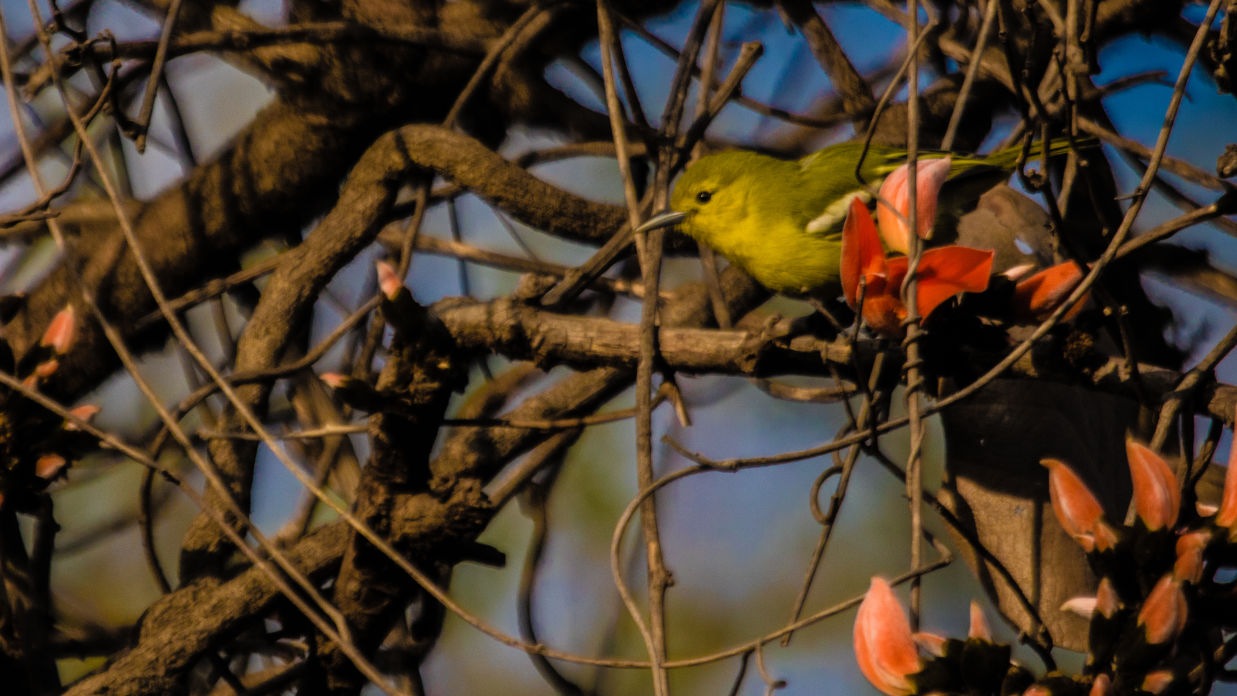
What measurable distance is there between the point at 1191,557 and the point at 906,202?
59 centimetres

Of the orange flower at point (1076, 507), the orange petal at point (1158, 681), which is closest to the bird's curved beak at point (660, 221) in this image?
the orange flower at point (1076, 507)

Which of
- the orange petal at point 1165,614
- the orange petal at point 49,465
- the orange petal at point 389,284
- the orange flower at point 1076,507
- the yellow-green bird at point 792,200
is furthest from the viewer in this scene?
the yellow-green bird at point 792,200

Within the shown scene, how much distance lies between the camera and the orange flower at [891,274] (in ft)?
4.65

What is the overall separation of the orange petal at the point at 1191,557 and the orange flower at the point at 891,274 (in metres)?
0.41

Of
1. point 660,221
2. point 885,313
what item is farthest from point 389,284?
point 885,313

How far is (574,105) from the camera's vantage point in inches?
124

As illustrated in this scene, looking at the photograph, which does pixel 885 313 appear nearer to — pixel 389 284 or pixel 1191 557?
pixel 1191 557

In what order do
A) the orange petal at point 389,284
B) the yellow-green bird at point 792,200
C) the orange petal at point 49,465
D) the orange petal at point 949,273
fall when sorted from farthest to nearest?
the yellow-green bird at point 792,200
the orange petal at point 49,465
the orange petal at point 389,284
the orange petal at point 949,273

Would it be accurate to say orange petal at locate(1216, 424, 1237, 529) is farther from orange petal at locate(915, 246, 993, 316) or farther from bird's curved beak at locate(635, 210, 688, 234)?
bird's curved beak at locate(635, 210, 688, 234)

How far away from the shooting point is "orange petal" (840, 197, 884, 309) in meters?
1.45

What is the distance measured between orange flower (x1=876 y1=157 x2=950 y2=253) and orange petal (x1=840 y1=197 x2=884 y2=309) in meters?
0.04

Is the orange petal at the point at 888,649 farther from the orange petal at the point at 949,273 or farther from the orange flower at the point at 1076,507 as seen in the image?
the orange petal at the point at 949,273

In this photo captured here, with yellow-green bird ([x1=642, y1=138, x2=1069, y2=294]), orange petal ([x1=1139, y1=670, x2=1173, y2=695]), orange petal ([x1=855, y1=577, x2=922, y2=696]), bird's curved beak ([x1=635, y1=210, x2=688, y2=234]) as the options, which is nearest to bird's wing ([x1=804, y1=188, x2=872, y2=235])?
yellow-green bird ([x1=642, y1=138, x2=1069, y2=294])

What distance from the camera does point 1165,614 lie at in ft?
3.79
